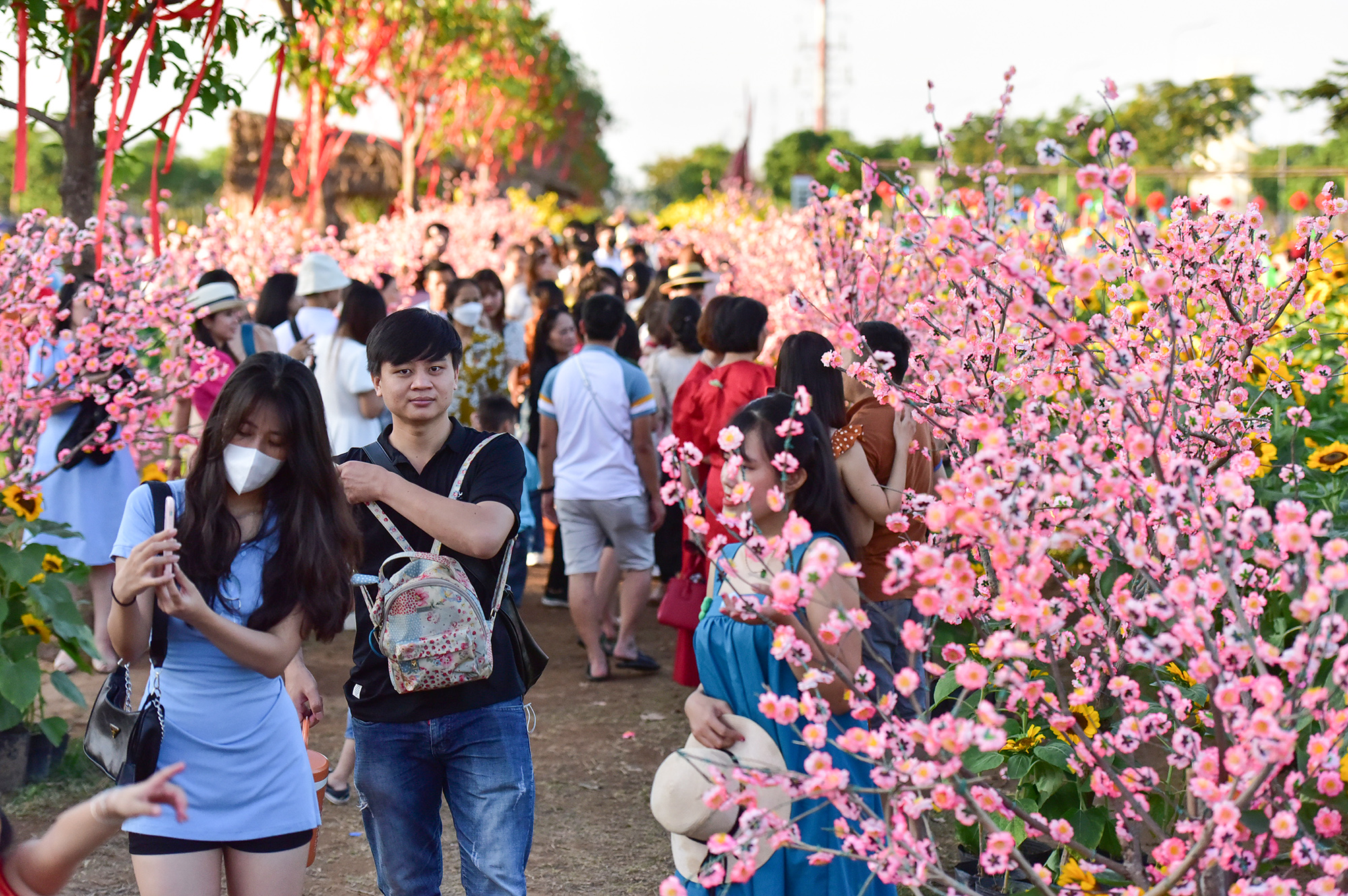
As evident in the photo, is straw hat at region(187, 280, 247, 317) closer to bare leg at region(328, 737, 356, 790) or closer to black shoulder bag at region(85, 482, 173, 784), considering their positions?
bare leg at region(328, 737, 356, 790)

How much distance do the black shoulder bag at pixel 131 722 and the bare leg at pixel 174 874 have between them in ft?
0.52

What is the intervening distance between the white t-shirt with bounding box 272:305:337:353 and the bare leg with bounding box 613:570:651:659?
205 cm

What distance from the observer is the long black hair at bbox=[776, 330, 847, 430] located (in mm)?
3480

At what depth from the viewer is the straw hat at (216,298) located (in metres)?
6.05

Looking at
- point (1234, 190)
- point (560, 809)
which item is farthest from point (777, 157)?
point (560, 809)

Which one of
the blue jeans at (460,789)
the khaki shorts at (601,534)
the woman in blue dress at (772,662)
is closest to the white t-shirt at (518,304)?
the khaki shorts at (601,534)

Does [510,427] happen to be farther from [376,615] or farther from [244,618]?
[244,618]

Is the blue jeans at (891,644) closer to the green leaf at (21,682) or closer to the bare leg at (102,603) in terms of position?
the green leaf at (21,682)

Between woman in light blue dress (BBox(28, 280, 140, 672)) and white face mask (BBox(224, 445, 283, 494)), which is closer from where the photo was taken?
white face mask (BBox(224, 445, 283, 494))

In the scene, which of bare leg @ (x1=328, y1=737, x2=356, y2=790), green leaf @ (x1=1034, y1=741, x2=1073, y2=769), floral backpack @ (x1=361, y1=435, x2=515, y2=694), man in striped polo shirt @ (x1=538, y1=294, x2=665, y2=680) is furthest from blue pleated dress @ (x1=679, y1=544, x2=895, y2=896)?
man in striped polo shirt @ (x1=538, y1=294, x2=665, y2=680)

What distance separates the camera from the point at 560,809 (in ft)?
15.2

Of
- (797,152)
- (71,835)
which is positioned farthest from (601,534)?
(797,152)

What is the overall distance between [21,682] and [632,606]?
2781 mm

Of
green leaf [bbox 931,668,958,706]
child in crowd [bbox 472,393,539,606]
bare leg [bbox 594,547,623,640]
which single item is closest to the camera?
green leaf [bbox 931,668,958,706]
